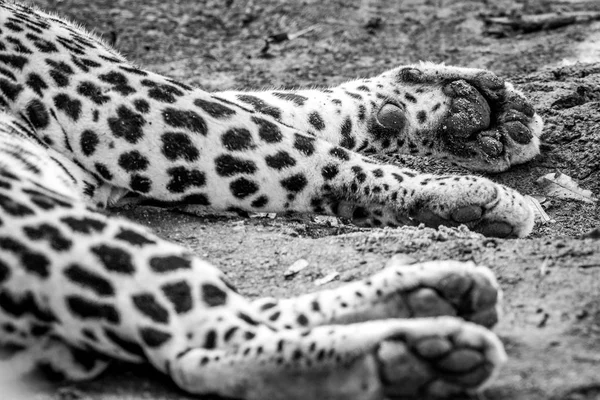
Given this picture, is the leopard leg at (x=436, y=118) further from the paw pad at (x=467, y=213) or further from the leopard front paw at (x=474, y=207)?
the paw pad at (x=467, y=213)

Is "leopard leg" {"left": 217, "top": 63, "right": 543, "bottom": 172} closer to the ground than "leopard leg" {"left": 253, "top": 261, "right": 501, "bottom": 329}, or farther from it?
closer to the ground

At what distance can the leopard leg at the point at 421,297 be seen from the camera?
352cm

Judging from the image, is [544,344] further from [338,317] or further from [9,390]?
[9,390]

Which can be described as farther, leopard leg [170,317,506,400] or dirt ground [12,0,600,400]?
dirt ground [12,0,600,400]

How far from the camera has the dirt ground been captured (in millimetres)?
3629

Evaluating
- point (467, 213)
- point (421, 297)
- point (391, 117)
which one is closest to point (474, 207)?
point (467, 213)

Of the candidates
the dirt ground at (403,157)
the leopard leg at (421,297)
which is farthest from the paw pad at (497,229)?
the leopard leg at (421,297)

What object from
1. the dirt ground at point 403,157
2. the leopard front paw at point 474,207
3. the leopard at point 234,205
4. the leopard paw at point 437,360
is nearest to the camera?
the leopard paw at point 437,360

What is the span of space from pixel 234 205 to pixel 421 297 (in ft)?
6.22

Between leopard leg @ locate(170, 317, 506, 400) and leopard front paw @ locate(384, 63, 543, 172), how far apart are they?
3.03 m

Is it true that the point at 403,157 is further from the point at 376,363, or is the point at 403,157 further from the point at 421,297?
the point at 376,363

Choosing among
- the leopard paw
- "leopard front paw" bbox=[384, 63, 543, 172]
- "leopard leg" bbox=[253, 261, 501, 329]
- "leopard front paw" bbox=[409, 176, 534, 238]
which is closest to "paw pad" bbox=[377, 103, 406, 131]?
"leopard front paw" bbox=[384, 63, 543, 172]

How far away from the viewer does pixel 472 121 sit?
6074 mm

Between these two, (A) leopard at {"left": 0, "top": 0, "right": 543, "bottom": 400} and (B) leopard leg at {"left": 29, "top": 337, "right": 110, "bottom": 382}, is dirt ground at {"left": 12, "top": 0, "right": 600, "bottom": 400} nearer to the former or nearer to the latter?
(B) leopard leg at {"left": 29, "top": 337, "right": 110, "bottom": 382}
